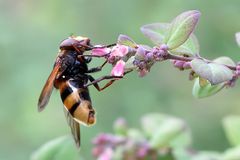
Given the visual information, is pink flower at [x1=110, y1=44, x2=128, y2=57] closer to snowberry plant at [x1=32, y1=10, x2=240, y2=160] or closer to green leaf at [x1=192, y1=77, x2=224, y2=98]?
snowberry plant at [x1=32, y1=10, x2=240, y2=160]

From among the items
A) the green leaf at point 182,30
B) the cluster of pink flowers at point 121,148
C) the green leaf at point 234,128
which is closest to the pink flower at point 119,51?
the green leaf at point 182,30

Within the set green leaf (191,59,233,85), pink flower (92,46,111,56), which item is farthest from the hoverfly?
green leaf (191,59,233,85)

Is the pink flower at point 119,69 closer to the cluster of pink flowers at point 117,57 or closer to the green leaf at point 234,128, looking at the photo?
the cluster of pink flowers at point 117,57

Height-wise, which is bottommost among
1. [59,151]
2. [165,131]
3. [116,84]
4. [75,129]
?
[116,84]

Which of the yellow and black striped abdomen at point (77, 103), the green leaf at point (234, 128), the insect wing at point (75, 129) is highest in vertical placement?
the yellow and black striped abdomen at point (77, 103)

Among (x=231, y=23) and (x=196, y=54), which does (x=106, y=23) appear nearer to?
(x=231, y=23)

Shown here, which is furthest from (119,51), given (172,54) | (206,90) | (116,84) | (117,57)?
(116,84)

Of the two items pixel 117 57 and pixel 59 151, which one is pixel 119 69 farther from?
pixel 59 151
